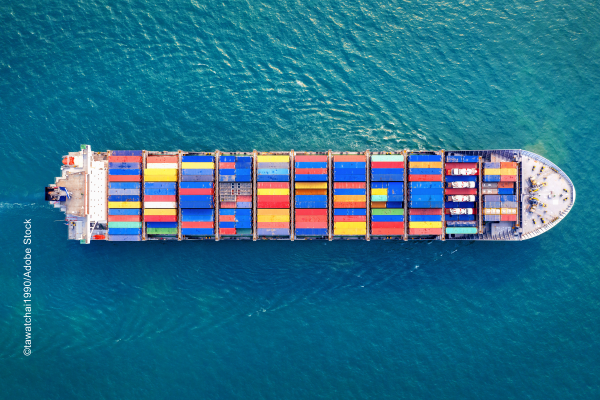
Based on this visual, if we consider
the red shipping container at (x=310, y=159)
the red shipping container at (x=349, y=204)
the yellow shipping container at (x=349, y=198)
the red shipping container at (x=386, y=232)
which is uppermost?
the red shipping container at (x=310, y=159)

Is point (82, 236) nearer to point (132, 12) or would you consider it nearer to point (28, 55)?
point (28, 55)

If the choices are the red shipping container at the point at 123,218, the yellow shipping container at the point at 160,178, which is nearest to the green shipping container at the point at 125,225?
the red shipping container at the point at 123,218

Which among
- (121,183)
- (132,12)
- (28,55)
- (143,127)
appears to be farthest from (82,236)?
(132,12)

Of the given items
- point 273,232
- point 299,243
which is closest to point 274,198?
point 273,232

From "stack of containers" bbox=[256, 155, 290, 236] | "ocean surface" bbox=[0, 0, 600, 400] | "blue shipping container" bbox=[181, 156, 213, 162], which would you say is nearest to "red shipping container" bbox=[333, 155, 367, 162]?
"ocean surface" bbox=[0, 0, 600, 400]

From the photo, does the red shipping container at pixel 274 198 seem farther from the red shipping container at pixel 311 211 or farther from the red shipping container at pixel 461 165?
the red shipping container at pixel 461 165

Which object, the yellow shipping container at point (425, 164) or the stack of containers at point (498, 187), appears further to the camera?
the stack of containers at point (498, 187)
